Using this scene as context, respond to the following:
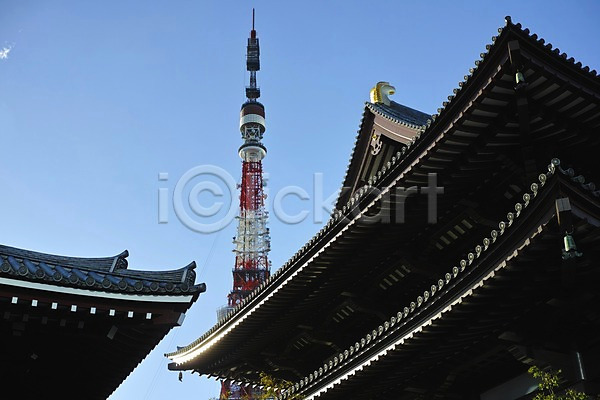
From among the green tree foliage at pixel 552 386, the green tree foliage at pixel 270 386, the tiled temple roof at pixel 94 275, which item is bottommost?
the green tree foliage at pixel 552 386

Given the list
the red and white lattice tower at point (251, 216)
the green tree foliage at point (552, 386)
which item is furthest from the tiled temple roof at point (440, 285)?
the red and white lattice tower at point (251, 216)

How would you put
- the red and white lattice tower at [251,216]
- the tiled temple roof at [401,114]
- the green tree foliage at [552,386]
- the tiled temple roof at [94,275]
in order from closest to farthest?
1. the tiled temple roof at [94,275]
2. the green tree foliage at [552,386]
3. the tiled temple roof at [401,114]
4. the red and white lattice tower at [251,216]

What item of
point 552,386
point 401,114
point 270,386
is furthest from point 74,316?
point 401,114

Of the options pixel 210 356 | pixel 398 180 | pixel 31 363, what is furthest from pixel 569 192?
pixel 210 356

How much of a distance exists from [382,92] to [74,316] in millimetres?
11559

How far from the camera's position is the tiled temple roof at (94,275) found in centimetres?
885

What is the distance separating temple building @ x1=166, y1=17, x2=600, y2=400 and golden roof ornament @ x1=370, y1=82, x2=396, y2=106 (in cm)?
119

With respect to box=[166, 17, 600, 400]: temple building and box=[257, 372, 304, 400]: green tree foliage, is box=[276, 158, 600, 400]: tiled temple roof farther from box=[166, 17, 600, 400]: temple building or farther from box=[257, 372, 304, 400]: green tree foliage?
box=[257, 372, 304, 400]: green tree foliage

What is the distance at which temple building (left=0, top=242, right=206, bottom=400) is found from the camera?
8977 mm

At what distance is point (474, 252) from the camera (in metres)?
11.8

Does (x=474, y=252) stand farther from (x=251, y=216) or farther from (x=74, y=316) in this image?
(x=251, y=216)

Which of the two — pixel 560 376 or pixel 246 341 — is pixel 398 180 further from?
pixel 246 341

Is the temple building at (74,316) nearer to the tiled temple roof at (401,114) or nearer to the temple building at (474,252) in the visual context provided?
the temple building at (474,252)

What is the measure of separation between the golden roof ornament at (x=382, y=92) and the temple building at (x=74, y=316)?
31.0ft
